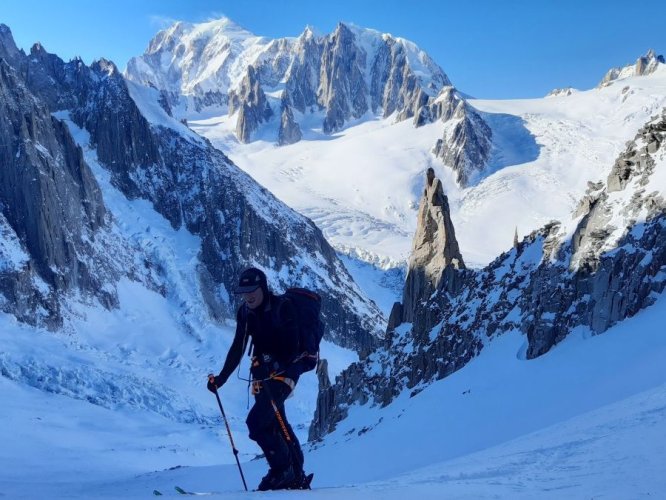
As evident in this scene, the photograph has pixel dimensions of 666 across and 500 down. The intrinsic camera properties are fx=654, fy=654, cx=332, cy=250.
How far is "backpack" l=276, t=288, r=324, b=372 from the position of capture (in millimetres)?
7645

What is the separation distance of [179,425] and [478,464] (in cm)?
5014

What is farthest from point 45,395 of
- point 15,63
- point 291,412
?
point 15,63

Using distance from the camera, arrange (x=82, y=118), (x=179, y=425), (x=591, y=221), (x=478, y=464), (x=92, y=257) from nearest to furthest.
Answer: (x=478, y=464)
(x=591, y=221)
(x=179, y=425)
(x=92, y=257)
(x=82, y=118)

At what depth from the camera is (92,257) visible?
71.0 metres

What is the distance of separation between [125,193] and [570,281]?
77197mm

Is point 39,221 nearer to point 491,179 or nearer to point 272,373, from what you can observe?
point 272,373

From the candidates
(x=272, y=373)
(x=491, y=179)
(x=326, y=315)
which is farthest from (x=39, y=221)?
(x=491, y=179)

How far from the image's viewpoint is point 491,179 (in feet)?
577

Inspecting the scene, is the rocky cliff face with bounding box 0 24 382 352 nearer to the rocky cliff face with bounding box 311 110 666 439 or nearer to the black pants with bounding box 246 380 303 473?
the rocky cliff face with bounding box 311 110 666 439

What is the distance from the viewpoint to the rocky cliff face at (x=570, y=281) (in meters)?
18.5

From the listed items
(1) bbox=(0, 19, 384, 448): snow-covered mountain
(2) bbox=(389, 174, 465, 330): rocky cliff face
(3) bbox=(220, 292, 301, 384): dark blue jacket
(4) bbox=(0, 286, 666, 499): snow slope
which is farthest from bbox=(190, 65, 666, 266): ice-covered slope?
(3) bbox=(220, 292, 301, 384): dark blue jacket

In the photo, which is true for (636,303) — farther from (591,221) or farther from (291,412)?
(291,412)

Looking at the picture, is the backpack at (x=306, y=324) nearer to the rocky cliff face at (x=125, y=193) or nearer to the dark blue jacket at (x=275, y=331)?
the dark blue jacket at (x=275, y=331)

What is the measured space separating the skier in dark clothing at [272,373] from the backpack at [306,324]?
0.06 m
